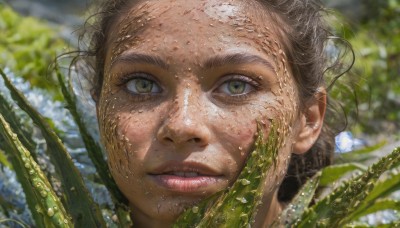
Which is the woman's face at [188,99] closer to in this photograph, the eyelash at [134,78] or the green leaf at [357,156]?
the eyelash at [134,78]

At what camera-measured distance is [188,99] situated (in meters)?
1.83

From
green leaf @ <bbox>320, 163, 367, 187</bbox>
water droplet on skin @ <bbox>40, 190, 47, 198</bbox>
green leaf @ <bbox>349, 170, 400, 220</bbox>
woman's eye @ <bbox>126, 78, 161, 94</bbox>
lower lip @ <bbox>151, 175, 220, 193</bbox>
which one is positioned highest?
water droplet on skin @ <bbox>40, 190, 47, 198</bbox>

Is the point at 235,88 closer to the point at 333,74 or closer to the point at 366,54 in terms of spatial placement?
the point at 333,74

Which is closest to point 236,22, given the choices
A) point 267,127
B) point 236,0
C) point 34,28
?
point 236,0

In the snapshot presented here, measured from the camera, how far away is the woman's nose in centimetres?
177

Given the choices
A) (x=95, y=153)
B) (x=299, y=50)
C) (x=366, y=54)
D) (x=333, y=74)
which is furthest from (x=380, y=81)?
(x=95, y=153)

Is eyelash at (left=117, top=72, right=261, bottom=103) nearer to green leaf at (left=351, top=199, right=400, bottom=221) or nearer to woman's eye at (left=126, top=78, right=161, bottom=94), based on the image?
woman's eye at (left=126, top=78, right=161, bottom=94)

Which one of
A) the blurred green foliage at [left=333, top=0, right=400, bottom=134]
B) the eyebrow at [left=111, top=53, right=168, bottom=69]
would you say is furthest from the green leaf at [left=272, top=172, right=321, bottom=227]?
the blurred green foliage at [left=333, top=0, right=400, bottom=134]

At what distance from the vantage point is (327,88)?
7.86 feet

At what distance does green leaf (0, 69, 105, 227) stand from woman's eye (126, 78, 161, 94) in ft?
0.75

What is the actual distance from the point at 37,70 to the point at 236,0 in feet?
4.71

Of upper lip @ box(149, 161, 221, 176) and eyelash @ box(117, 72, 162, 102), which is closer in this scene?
upper lip @ box(149, 161, 221, 176)

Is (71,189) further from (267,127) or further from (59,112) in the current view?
(59,112)

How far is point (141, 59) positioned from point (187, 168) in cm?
31
